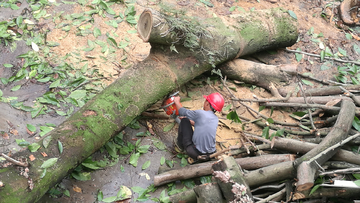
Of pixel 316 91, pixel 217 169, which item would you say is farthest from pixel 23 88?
pixel 316 91

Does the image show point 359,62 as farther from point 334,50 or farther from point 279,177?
point 279,177

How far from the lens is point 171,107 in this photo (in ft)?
14.8

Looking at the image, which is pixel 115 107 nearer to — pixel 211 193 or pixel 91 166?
pixel 91 166

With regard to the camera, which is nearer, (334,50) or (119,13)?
(119,13)

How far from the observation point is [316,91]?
5.09 m

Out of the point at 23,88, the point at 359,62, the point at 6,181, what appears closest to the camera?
the point at 6,181

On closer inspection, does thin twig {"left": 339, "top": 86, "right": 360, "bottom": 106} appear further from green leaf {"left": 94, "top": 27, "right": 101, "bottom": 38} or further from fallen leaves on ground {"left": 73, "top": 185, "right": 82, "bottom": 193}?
green leaf {"left": 94, "top": 27, "right": 101, "bottom": 38}

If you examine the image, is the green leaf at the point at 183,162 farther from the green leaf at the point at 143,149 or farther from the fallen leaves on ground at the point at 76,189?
the fallen leaves on ground at the point at 76,189

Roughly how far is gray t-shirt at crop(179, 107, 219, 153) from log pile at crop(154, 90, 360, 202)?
0.25m

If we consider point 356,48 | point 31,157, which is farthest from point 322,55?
point 31,157

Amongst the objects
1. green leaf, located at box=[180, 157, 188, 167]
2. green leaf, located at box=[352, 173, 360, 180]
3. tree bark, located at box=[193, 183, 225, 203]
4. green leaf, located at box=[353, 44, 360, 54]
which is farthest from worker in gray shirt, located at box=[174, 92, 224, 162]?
green leaf, located at box=[353, 44, 360, 54]

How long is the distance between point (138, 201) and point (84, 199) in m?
0.60

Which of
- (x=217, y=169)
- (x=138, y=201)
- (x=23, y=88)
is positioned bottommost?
(x=138, y=201)

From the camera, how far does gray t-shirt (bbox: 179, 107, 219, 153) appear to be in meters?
3.96
